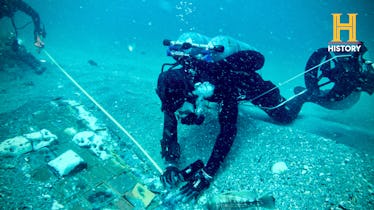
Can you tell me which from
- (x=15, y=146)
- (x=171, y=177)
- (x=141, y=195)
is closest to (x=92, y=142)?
(x=15, y=146)

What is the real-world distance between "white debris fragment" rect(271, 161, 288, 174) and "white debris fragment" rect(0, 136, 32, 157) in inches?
161

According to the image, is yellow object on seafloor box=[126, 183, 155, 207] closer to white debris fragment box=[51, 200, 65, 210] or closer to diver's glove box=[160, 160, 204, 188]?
diver's glove box=[160, 160, 204, 188]

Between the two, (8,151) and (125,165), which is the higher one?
(8,151)

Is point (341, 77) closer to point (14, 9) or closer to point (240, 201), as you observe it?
point (240, 201)

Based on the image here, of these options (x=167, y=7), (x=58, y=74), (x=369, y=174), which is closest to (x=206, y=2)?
(x=167, y=7)

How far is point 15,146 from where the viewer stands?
11.5ft

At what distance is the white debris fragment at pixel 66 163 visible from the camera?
3147 mm

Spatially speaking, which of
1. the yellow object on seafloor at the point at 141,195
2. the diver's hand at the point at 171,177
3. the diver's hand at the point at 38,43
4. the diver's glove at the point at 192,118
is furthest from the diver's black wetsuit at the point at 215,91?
the diver's hand at the point at 38,43

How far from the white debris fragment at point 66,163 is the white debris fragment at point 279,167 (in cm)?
304

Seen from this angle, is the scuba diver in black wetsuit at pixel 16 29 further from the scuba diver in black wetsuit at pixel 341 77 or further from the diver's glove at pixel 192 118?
the scuba diver in black wetsuit at pixel 341 77

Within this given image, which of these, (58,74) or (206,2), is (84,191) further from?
(206,2)

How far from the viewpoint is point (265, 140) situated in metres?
3.75

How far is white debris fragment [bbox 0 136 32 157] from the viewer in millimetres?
3396

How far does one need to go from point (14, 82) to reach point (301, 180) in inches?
380
